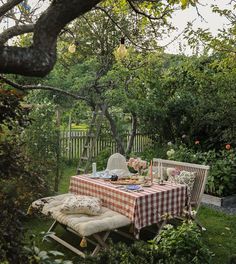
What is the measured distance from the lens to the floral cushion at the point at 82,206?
4.56 meters

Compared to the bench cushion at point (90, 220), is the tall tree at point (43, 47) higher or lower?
higher

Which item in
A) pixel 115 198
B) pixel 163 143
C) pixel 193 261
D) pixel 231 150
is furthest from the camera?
pixel 163 143

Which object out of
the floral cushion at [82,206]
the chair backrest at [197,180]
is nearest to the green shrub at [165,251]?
the floral cushion at [82,206]

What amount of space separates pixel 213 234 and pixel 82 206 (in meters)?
2.19

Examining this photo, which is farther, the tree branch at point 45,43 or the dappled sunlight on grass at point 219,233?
the dappled sunlight on grass at point 219,233

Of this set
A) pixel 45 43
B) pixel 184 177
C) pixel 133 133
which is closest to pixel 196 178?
pixel 184 177

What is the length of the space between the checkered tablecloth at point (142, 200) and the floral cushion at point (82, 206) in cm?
31

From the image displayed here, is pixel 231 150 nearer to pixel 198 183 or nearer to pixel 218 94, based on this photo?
pixel 218 94

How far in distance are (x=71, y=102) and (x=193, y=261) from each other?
8519 millimetres

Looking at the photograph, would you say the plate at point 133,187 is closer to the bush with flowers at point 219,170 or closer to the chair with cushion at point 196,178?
the chair with cushion at point 196,178

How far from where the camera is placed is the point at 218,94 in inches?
345

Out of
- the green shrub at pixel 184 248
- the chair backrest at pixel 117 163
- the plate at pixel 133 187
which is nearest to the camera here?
the green shrub at pixel 184 248

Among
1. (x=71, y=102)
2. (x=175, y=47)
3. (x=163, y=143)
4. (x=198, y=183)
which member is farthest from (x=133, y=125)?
(x=198, y=183)

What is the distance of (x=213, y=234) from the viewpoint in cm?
542
